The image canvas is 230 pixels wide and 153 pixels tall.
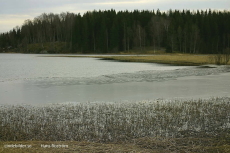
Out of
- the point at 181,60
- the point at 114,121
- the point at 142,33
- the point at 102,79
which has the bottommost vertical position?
the point at 114,121

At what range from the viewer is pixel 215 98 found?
47.1 feet

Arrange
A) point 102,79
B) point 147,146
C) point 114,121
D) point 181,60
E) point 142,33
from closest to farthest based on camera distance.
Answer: point 147,146, point 114,121, point 102,79, point 181,60, point 142,33

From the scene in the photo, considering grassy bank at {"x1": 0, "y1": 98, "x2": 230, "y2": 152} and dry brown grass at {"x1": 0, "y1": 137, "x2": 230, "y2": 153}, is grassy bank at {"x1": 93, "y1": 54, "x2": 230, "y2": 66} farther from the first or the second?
dry brown grass at {"x1": 0, "y1": 137, "x2": 230, "y2": 153}

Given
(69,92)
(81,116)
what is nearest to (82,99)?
(69,92)

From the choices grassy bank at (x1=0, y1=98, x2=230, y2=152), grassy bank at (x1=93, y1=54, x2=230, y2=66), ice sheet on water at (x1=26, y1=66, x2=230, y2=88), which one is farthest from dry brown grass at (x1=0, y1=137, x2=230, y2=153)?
grassy bank at (x1=93, y1=54, x2=230, y2=66)

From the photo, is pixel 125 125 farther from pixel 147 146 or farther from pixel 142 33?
pixel 142 33

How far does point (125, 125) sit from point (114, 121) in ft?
2.40

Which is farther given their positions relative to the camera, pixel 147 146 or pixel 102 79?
pixel 102 79

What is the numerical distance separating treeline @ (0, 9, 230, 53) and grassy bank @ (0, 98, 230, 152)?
72.6 m

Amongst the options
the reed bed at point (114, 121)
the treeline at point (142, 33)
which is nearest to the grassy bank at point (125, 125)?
the reed bed at point (114, 121)

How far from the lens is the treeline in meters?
85.5

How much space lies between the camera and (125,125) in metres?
9.24

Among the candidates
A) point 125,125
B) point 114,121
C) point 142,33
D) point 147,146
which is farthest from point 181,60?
point 142,33

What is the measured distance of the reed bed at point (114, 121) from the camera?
26.9 ft
